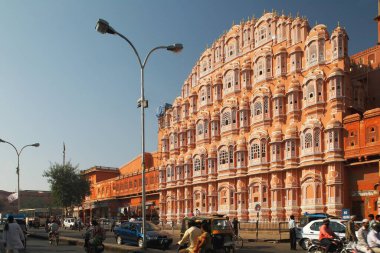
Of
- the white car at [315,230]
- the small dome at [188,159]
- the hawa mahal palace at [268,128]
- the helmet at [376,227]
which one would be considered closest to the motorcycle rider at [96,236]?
the helmet at [376,227]

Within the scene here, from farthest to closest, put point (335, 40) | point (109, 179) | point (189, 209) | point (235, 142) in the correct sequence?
point (109, 179), point (189, 209), point (235, 142), point (335, 40)

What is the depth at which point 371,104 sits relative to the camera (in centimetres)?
5125

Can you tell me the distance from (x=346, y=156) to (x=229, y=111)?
17928 mm

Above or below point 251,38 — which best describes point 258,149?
below

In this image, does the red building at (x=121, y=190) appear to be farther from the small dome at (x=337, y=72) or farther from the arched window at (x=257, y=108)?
the small dome at (x=337, y=72)

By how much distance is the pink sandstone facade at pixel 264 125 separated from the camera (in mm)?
47156

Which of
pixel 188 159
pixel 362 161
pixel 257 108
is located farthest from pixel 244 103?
pixel 362 161

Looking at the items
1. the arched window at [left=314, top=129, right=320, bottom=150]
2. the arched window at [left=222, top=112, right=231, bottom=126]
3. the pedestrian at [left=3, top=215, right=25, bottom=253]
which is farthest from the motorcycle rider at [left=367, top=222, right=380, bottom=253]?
the arched window at [left=222, top=112, right=231, bottom=126]

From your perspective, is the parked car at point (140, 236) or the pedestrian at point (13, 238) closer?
the pedestrian at point (13, 238)

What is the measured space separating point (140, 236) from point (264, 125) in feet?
93.0

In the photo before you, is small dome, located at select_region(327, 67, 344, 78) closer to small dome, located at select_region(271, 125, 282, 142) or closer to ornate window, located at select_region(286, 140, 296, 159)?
ornate window, located at select_region(286, 140, 296, 159)

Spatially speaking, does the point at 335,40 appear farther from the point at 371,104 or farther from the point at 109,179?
the point at 109,179

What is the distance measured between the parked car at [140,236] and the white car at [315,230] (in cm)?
775

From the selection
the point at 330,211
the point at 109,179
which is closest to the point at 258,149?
the point at 330,211
